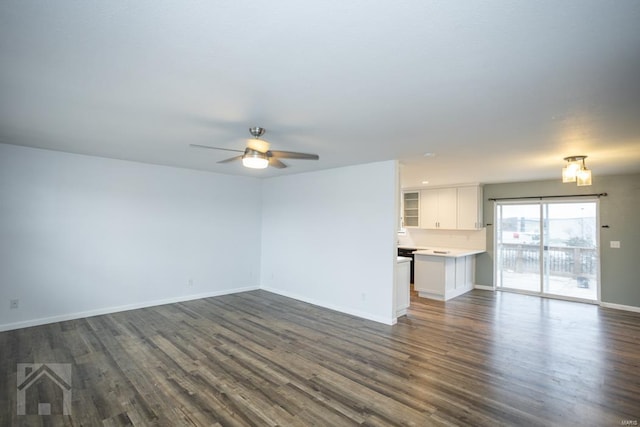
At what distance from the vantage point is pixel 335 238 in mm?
5512

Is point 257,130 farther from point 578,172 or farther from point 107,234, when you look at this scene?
point 578,172

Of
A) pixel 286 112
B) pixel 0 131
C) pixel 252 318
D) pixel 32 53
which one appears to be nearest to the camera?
pixel 32 53

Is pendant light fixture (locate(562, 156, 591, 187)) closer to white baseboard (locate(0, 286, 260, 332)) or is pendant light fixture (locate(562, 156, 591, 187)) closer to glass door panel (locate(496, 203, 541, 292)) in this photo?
glass door panel (locate(496, 203, 541, 292))

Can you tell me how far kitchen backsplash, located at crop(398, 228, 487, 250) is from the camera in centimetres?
745

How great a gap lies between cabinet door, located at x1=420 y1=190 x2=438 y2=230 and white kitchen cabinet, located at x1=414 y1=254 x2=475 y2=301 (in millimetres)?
1291

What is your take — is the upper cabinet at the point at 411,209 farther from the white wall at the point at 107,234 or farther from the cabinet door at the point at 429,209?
the white wall at the point at 107,234

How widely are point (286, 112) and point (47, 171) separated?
412 cm

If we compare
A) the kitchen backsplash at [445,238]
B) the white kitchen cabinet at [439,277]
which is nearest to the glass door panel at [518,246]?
the kitchen backsplash at [445,238]

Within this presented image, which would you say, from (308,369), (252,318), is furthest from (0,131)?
(308,369)

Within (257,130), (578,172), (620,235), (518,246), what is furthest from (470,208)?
(257,130)

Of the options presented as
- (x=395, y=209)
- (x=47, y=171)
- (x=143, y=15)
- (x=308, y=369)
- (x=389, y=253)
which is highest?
(x=143, y=15)

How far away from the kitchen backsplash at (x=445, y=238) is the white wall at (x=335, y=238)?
149 inches

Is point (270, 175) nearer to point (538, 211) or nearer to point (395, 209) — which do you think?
point (395, 209)

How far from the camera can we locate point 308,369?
3.23 m
